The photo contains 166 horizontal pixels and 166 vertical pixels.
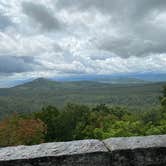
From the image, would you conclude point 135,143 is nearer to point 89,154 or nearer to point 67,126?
point 89,154

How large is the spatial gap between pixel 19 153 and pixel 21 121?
30.1m

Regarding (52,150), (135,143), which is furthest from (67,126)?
(52,150)

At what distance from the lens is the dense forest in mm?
31375

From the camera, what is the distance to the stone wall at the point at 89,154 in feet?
12.8

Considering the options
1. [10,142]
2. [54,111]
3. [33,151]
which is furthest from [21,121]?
[33,151]

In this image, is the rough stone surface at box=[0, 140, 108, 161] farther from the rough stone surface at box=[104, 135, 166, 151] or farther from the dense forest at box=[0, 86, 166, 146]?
the dense forest at box=[0, 86, 166, 146]

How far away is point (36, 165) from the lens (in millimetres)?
3898

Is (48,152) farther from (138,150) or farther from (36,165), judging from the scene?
(138,150)

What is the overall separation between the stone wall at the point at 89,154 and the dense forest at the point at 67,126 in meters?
24.1

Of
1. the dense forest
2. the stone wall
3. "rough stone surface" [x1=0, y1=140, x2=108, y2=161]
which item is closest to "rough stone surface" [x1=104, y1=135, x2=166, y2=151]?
the stone wall

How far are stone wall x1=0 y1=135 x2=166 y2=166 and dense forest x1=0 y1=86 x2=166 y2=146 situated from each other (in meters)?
24.1

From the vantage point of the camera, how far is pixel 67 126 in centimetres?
4325

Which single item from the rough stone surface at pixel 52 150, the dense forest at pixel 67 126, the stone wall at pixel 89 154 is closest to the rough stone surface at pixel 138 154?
the stone wall at pixel 89 154

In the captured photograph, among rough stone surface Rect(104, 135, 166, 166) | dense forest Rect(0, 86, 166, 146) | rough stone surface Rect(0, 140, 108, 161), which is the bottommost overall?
dense forest Rect(0, 86, 166, 146)
